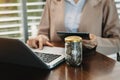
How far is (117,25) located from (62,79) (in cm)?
81

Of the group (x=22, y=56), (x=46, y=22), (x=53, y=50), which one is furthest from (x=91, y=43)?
(x=46, y=22)

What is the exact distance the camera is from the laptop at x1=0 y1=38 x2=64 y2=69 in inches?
43.8

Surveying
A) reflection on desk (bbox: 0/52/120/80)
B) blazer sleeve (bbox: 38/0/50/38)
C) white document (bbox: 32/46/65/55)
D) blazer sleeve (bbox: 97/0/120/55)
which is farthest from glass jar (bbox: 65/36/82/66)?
blazer sleeve (bbox: 38/0/50/38)

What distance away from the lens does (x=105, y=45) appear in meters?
1.56

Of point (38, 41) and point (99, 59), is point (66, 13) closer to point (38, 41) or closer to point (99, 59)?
point (38, 41)

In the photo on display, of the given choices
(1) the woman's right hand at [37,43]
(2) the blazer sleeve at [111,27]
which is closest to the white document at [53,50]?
(1) the woman's right hand at [37,43]

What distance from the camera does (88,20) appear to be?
1768mm

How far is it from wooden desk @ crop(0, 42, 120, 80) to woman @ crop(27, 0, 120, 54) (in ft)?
1.19

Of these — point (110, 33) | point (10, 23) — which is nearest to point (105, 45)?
point (110, 33)

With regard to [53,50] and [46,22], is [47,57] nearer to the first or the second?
[53,50]

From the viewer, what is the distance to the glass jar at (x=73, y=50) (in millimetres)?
1167

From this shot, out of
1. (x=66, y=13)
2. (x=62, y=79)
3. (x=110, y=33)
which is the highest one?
(x=66, y=13)

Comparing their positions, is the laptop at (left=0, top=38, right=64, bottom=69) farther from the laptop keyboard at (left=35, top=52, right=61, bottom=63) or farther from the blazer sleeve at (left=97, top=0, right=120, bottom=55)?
the blazer sleeve at (left=97, top=0, right=120, bottom=55)

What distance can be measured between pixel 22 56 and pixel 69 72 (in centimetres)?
23
